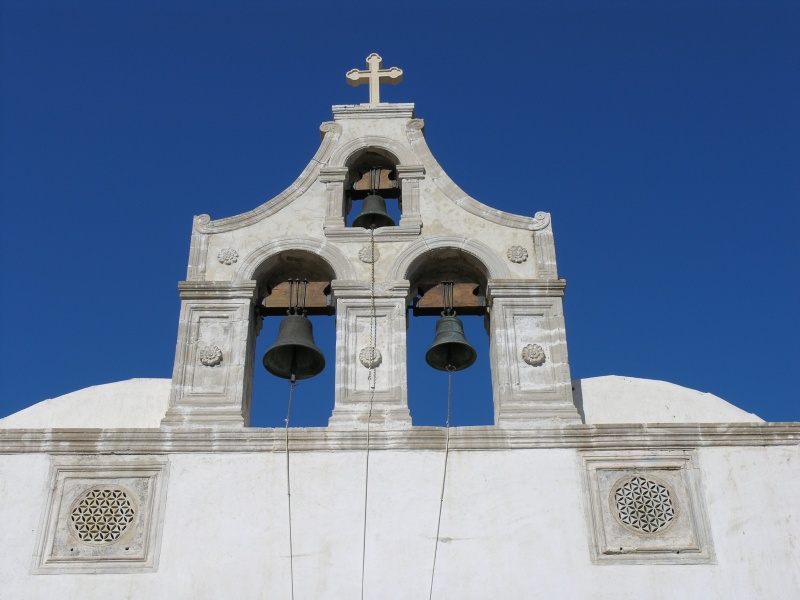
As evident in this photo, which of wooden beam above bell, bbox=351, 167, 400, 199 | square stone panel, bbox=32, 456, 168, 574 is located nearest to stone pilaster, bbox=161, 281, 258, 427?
square stone panel, bbox=32, 456, 168, 574

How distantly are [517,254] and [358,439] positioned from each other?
8.88ft

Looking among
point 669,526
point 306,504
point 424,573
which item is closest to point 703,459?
point 669,526

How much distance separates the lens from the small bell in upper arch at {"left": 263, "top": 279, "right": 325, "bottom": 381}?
13.0 m

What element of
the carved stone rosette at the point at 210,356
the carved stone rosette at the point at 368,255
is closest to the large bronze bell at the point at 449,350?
the carved stone rosette at the point at 368,255

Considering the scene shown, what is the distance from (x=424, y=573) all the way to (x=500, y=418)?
173cm

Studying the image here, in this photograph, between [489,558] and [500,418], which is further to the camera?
[500,418]

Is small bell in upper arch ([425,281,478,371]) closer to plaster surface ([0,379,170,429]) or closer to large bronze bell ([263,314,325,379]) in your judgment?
large bronze bell ([263,314,325,379])

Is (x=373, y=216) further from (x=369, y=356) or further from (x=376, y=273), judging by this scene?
(x=369, y=356)

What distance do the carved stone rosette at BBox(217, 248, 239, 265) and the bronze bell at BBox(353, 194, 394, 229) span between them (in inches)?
58.2

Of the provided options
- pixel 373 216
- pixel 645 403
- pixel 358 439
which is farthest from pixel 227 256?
pixel 645 403

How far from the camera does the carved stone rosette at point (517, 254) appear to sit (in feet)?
43.7

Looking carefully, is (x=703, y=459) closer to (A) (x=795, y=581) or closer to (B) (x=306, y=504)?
(A) (x=795, y=581)

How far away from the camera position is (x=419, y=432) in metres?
12.0

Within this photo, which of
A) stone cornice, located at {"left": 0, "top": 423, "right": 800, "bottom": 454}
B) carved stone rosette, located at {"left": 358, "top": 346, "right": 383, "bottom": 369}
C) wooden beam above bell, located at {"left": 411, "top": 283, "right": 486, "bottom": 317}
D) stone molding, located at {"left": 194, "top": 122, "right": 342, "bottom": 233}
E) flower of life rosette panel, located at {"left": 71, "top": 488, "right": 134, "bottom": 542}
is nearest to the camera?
flower of life rosette panel, located at {"left": 71, "top": 488, "right": 134, "bottom": 542}
